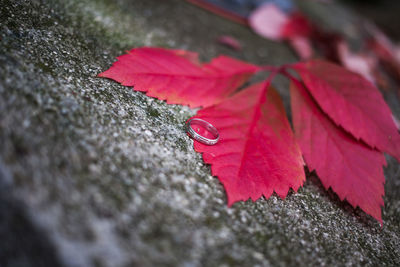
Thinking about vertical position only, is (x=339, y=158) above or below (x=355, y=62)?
below

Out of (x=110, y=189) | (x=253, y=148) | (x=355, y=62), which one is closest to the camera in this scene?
(x=110, y=189)

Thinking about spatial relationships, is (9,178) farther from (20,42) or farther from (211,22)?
(211,22)

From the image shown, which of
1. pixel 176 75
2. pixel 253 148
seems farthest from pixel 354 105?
pixel 176 75

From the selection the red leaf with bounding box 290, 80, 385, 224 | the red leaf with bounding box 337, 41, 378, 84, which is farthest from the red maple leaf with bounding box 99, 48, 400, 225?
the red leaf with bounding box 337, 41, 378, 84

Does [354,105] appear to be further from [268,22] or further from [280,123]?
[268,22]

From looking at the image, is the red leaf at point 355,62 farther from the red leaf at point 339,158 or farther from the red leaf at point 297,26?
the red leaf at point 339,158

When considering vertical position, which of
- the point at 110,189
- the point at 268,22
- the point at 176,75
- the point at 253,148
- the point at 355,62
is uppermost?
the point at 268,22
